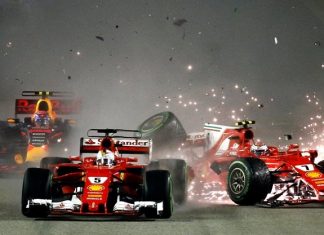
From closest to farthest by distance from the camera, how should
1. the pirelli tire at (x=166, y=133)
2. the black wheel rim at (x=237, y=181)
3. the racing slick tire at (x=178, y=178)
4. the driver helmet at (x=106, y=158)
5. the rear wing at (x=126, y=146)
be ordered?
the driver helmet at (x=106, y=158) → the racing slick tire at (x=178, y=178) → the black wheel rim at (x=237, y=181) → the rear wing at (x=126, y=146) → the pirelli tire at (x=166, y=133)

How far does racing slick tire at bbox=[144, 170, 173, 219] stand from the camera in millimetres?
9789

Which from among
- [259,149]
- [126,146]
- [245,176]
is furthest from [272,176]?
[126,146]

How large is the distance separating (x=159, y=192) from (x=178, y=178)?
9.78ft

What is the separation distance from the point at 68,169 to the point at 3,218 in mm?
2596

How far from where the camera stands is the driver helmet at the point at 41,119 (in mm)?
23203

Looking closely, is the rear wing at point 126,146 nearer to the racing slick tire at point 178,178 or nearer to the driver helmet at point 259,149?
the racing slick tire at point 178,178

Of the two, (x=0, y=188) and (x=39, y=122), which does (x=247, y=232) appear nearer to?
(x=0, y=188)

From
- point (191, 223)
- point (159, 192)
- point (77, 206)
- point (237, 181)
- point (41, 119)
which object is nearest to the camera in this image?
point (191, 223)

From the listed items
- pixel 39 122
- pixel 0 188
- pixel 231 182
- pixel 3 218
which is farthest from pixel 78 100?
pixel 3 218

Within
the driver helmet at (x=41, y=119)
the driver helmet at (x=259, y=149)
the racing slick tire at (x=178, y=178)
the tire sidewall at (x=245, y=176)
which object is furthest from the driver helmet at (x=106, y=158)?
the driver helmet at (x=41, y=119)

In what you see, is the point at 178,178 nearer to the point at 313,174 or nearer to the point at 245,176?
the point at 245,176

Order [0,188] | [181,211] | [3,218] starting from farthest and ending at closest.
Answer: [0,188] → [181,211] → [3,218]

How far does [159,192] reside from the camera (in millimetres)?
9836

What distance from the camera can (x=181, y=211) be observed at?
458 inches
